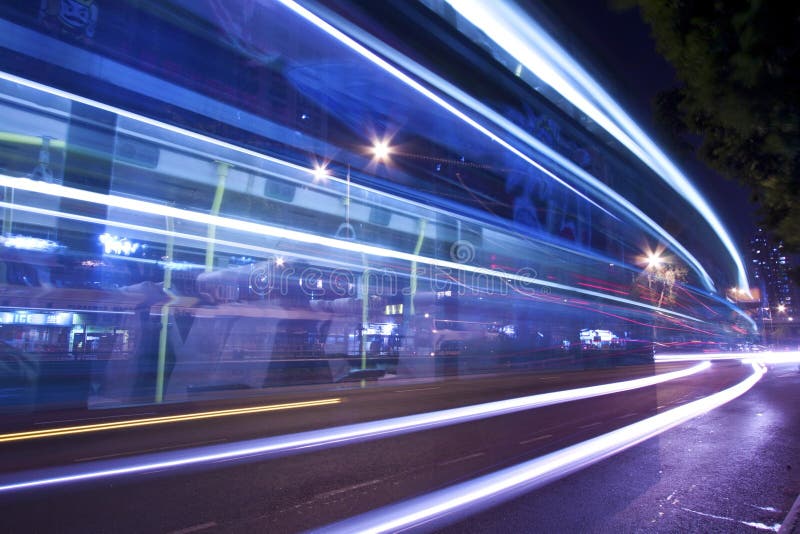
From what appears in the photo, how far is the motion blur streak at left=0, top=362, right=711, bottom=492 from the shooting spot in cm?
525

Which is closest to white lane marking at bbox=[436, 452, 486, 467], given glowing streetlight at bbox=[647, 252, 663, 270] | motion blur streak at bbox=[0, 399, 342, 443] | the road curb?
the road curb

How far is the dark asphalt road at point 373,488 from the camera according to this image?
388 cm

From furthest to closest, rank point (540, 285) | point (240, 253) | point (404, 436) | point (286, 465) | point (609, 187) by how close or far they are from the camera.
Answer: point (540, 285)
point (609, 187)
point (240, 253)
point (404, 436)
point (286, 465)

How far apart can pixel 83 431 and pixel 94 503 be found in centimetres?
480

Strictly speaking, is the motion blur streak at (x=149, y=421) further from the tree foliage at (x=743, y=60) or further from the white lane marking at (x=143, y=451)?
the tree foliage at (x=743, y=60)

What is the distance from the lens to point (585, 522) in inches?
152

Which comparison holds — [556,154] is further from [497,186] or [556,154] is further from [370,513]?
[370,513]

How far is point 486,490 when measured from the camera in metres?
4.71

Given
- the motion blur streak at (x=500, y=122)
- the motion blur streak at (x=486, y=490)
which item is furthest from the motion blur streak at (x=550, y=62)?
the motion blur streak at (x=486, y=490)

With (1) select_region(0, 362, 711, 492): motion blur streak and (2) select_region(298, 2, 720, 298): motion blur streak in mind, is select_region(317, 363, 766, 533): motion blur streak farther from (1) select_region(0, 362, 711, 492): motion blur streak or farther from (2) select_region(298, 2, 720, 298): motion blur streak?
(2) select_region(298, 2, 720, 298): motion blur streak

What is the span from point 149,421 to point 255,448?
391cm

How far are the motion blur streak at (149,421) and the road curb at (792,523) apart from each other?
9039 mm

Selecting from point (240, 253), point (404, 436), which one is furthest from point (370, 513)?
point (240, 253)

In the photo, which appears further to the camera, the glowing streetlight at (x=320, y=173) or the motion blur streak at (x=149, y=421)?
the glowing streetlight at (x=320, y=173)
